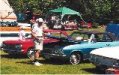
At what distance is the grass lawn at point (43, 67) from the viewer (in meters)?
14.2

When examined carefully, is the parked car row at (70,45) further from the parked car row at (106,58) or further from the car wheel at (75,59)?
the parked car row at (106,58)

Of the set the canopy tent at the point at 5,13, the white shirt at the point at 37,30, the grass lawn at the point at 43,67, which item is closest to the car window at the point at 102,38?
the grass lawn at the point at 43,67

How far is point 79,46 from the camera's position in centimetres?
1642

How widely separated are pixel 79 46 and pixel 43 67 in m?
1.81

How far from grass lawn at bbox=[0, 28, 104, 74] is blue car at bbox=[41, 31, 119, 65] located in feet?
1.06

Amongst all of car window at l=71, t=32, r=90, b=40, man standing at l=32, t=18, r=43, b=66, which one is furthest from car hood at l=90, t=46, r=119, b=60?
car window at l=71, t=32, r=90, b=40

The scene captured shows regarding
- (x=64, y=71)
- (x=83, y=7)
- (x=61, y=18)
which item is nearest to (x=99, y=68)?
(x=64, y=71)

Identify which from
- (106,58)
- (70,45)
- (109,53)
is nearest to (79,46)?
(70,45)

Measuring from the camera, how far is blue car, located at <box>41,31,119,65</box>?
16.1 m

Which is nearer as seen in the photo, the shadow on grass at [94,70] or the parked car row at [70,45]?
the shadow on grass at [94,70]

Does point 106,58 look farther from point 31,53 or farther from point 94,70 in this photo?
point 31,53

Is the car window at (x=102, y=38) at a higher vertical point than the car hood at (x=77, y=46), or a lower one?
higher

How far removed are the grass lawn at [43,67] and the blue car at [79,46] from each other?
32 cm

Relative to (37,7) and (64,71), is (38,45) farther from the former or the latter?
(37,7)
